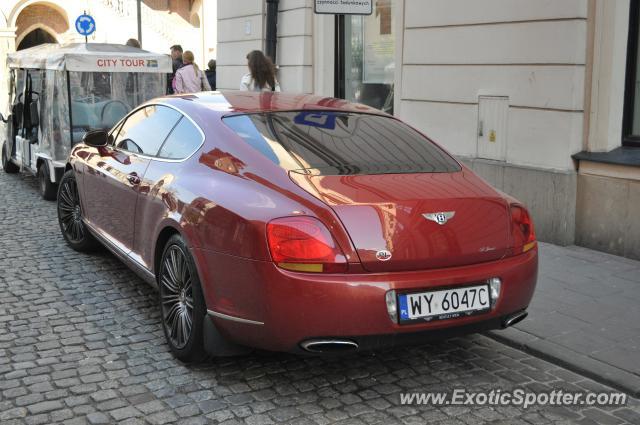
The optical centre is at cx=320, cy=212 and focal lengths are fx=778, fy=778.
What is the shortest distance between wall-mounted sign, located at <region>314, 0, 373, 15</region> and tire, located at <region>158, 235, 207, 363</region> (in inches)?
150

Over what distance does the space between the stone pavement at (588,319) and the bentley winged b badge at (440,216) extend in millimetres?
1259

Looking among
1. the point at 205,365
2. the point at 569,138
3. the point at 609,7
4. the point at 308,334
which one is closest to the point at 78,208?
the point at 205,365

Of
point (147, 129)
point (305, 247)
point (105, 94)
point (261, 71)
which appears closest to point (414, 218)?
point (305, 247)

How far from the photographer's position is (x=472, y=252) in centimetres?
388

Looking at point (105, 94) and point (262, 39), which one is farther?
point (262, 39)

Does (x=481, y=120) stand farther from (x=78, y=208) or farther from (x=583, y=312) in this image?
(x=78, y=208)

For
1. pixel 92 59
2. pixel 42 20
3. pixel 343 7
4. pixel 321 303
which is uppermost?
pixel 42 20

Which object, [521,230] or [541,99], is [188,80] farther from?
[521,230]

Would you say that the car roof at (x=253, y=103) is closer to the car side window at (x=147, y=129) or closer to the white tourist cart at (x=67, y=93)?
the car side window at (x=147, y=129)

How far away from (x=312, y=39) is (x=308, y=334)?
338 inches

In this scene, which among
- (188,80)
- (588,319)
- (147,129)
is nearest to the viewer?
(588,319)

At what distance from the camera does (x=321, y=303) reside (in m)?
3.61

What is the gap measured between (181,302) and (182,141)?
1.04 metres

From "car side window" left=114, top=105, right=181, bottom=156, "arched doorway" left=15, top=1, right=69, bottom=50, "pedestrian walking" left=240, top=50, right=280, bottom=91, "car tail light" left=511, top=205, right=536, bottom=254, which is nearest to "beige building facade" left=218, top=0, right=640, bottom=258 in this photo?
"pedestrian walking" left=240, top=50, right=280, bottom=91
